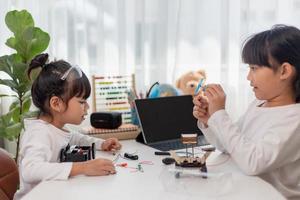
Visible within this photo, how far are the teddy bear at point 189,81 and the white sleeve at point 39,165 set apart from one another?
1.17 meters

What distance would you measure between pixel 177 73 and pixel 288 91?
119 cm

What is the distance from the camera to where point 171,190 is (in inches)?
42.1

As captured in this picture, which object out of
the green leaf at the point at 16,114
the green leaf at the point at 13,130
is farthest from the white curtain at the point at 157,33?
the green leaf at the point at 13,130

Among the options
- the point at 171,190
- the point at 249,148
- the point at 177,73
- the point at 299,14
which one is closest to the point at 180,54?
the point at 177,73

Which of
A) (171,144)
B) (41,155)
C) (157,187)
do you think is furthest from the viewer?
(171,144)

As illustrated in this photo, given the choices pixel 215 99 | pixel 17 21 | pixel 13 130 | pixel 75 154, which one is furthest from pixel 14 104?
pixel 215 99

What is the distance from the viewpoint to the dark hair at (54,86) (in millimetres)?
1380

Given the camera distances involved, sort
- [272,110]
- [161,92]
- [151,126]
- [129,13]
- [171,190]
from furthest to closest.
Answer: [129,13] → [161,92] → [151,126] → [272,110] → [171,190]

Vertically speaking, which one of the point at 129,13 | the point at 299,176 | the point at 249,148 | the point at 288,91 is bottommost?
the point at 299,176

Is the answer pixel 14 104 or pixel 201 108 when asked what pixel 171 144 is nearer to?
pixel 201 108

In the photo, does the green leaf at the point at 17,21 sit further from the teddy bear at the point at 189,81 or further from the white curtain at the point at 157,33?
the teddy bear at the point at 189,81

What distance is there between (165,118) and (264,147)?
0.62m

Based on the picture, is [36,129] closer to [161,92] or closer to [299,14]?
[161,92]

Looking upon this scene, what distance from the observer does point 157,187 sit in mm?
1097
